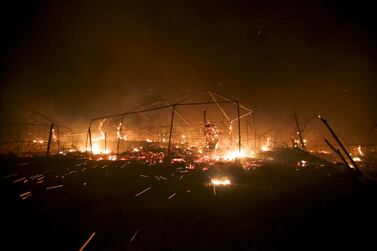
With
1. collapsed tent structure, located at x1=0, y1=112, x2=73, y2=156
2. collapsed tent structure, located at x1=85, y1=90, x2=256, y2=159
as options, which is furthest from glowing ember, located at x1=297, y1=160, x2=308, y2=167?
collapsed tent structure, located at x1=0, y1=112, x2=73, y2=156

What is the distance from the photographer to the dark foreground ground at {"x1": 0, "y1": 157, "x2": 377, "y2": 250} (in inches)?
181

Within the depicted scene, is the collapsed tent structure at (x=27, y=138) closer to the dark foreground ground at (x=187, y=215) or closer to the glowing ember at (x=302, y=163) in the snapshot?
the dark foreground ground at (x=187, y=215)

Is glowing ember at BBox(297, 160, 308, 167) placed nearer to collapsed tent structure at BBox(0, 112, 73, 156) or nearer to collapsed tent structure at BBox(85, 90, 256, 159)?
collapsed tent structure at BBox(85, 90, 256, 159)

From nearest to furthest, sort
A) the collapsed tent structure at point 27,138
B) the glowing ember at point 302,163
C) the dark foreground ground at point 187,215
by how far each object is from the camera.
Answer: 1. the dark foreground ground at point 187,215
2. the glowing ember at point 302,163
3. the collapsed tent structure at point 27,138

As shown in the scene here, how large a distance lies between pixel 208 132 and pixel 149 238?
49.8 feet

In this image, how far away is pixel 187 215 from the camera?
610 cm

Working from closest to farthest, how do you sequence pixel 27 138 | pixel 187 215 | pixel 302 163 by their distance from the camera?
pixel 187 215 < pixel 302 163 < pixel 27 138

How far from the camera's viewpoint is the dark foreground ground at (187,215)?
461 cm

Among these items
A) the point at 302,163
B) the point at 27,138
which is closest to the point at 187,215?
the point at 302,163

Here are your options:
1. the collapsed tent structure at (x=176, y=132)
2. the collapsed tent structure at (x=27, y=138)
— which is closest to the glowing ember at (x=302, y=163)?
the collapsed tent structure at (x=176, y=132)

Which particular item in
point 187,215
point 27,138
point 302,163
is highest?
point 27,138

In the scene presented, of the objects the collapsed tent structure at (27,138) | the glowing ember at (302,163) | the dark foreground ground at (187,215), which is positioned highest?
the collapsed tent structure at (27,138)

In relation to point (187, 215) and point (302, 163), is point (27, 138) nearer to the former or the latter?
point (187, 215)

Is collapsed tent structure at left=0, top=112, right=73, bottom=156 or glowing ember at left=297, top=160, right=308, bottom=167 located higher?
collapsed tent structure at left=0, top=112, right=73, bottom=156
